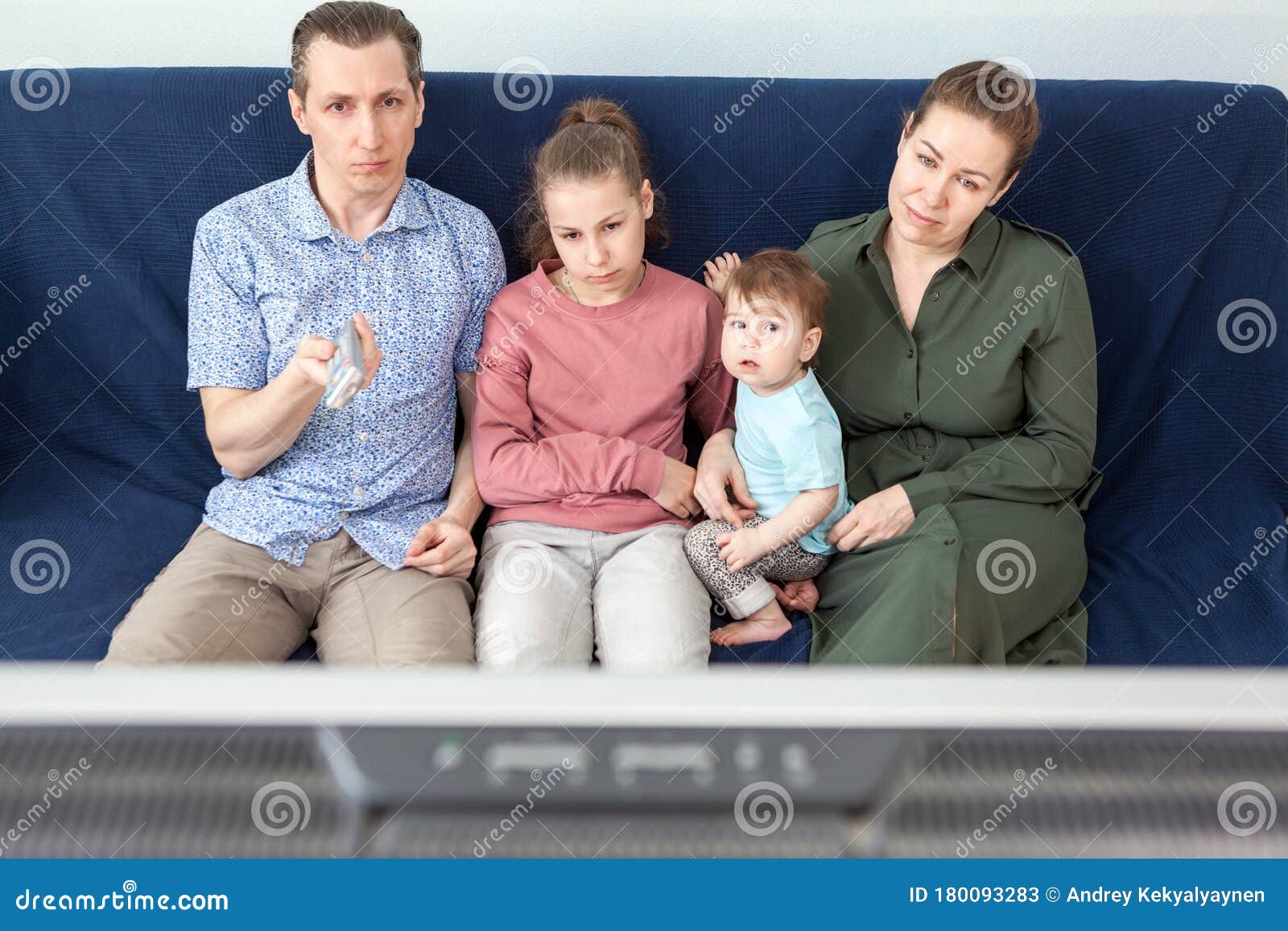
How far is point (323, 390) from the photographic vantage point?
1600 millimetres

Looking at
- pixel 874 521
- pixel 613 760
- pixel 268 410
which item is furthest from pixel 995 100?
pixel 613 760

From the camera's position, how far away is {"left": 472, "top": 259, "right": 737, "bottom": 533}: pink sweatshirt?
1798 millimetres

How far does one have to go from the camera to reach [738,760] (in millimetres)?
517

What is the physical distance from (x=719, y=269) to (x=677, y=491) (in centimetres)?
45

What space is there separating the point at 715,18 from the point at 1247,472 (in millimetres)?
1321

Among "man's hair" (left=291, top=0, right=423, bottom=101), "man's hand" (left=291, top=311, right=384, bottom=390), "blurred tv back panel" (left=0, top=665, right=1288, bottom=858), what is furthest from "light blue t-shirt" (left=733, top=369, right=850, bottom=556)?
"blurred tv back panel" (left=0, top=665, right=1288, bottom=858)

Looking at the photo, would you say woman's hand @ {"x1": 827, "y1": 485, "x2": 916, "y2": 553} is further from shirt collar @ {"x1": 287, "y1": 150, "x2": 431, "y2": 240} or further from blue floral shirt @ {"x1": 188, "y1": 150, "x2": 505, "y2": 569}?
shirt collar @ {"x1": 287, "y1": 150, "x2": 431, "y2": 240}

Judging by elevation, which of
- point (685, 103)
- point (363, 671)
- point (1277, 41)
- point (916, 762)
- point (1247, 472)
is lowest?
point (363, 671)

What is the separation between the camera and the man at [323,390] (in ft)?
5.39

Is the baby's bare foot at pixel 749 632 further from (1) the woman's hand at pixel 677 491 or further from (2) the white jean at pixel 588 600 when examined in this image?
(1) the woman's hand at pixel 677 491

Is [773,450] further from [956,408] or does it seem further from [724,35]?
[724,35]

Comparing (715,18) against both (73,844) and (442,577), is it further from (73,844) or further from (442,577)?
(73,844)

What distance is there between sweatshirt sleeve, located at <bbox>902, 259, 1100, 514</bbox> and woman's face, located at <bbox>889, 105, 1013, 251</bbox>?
229 mm
